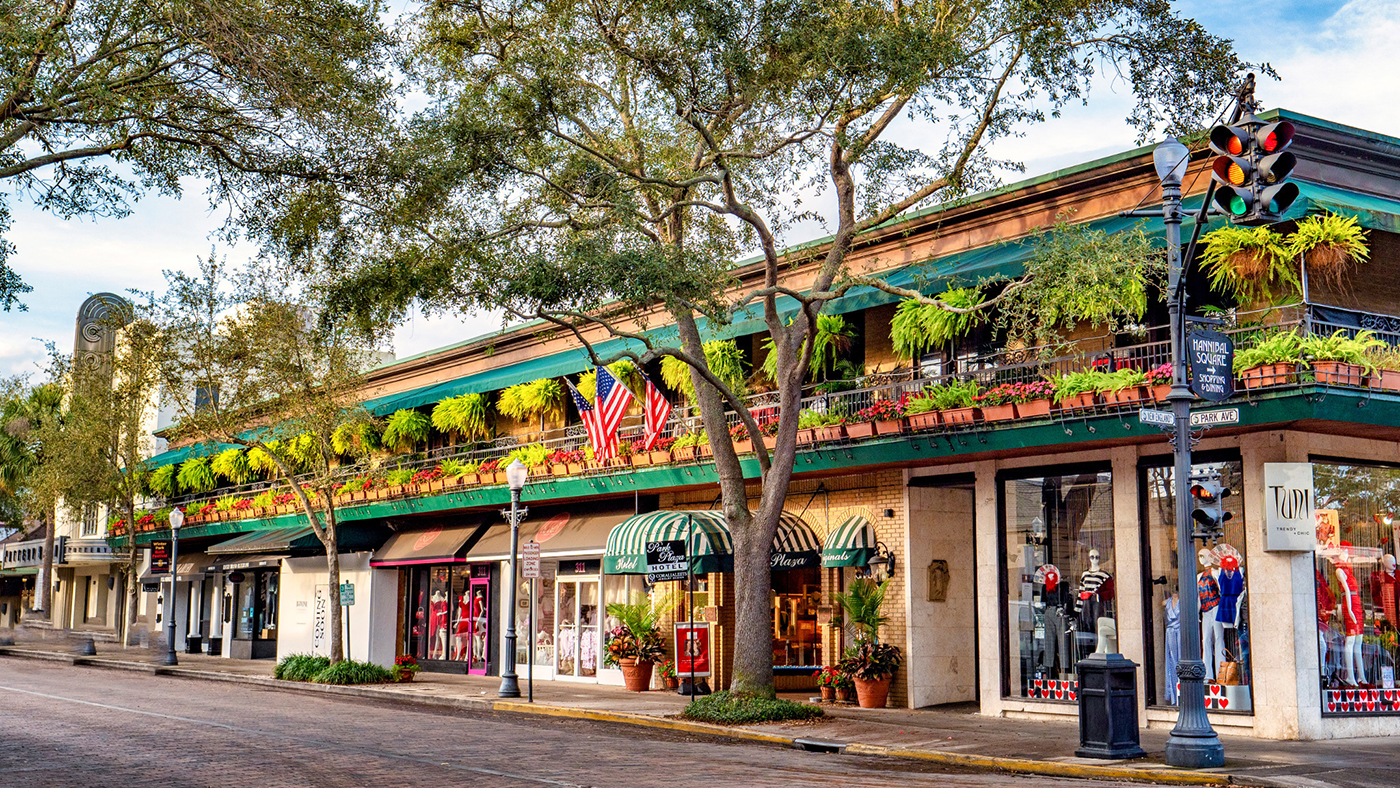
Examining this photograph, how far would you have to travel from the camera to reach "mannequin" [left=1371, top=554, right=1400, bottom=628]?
727 inches

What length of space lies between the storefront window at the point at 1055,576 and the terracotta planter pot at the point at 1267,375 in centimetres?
387

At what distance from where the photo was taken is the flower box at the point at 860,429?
2125 centimetres

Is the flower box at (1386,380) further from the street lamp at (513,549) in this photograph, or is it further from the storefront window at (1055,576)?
the street lamp at (513,549)

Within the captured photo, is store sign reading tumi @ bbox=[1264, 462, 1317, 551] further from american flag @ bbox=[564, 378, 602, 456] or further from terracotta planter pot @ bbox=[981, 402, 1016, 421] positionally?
american flag @ bbox=[564, 378, 602, 456]

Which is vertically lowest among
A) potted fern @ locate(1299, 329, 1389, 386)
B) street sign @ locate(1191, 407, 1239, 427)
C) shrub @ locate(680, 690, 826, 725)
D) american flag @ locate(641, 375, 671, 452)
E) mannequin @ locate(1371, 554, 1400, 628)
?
shrub @ locate(680, 690, 826, 725)

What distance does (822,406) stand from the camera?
2341cm

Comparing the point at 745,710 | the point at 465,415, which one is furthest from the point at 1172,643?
the point at 465,415

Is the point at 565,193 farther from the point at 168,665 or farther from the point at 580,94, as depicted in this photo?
the point at 168,665

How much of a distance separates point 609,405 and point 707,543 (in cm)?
367

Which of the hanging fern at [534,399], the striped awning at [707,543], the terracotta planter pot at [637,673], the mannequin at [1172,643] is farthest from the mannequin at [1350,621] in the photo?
the hanging fern at [534,399]

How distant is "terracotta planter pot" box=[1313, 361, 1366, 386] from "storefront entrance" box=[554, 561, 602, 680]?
683 inches

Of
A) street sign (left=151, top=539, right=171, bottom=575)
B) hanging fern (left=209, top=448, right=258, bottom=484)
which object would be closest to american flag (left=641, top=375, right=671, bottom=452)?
hanging fern (left=209, top=448, right=258, bottom=484)

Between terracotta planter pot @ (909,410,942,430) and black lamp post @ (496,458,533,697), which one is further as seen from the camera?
black lamp post @ (496,458,533,697)

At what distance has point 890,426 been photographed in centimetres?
2089
